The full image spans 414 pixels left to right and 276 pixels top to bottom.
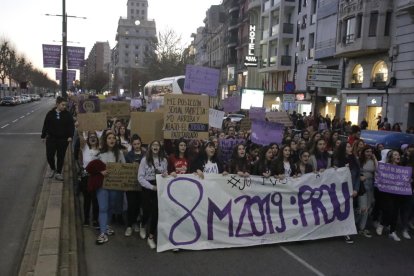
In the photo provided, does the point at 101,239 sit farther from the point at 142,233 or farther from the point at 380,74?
the point at 380,74

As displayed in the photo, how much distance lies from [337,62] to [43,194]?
92.0ft

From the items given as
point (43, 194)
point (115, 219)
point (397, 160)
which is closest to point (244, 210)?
point (115, 219)

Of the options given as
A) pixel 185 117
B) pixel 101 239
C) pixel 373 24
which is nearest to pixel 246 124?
pixel 185 117

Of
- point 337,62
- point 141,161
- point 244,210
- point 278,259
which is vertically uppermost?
point 337,62

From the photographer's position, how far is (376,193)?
26.0 feet

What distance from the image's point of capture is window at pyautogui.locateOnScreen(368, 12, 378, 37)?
26344 mm

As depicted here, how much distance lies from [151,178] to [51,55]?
55.0 ft

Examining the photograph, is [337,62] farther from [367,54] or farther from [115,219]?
[115,219]

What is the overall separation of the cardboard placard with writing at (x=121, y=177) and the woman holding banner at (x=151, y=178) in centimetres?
23

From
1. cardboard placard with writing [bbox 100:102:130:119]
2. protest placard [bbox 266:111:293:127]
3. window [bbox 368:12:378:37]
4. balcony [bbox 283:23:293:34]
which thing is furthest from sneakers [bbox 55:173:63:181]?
balcony [bbox 283:23:293:34]

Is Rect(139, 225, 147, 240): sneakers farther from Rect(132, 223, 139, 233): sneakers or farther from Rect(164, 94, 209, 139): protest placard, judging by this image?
Rect(164, 94, 209, 139): protest placard

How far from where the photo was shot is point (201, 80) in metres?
11.7

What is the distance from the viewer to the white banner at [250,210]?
6.59m

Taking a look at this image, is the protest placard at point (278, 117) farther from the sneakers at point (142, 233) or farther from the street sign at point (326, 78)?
the sneakers at point (142, 233)
